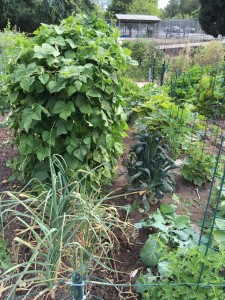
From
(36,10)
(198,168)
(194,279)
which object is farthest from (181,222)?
(36,10)

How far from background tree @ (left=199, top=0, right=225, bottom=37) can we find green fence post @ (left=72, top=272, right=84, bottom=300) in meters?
20.4

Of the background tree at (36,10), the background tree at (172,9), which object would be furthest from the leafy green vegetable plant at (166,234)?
the background tree at (172,9)

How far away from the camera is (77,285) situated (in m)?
1.25

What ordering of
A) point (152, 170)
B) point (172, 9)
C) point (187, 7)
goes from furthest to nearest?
1. point (172, 9)
2. point (187, 7)
3. point (152, 170)

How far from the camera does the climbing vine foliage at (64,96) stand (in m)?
2.00

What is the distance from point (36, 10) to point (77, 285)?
1936 centimetres

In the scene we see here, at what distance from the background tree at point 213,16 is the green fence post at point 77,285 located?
805 inches

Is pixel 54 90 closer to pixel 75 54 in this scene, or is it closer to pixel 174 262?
pixel 75 54

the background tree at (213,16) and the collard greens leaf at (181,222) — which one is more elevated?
the background tree at (213,16)

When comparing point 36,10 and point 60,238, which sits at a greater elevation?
point 36,10

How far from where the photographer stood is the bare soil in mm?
1828

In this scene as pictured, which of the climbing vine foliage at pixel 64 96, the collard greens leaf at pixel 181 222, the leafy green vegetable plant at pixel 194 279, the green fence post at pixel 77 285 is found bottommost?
the collard greens leaf at pixel 181 222

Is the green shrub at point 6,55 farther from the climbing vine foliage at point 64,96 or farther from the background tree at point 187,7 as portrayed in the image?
the background tree at point 187,7

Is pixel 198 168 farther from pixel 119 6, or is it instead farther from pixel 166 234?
pixel 119 6
